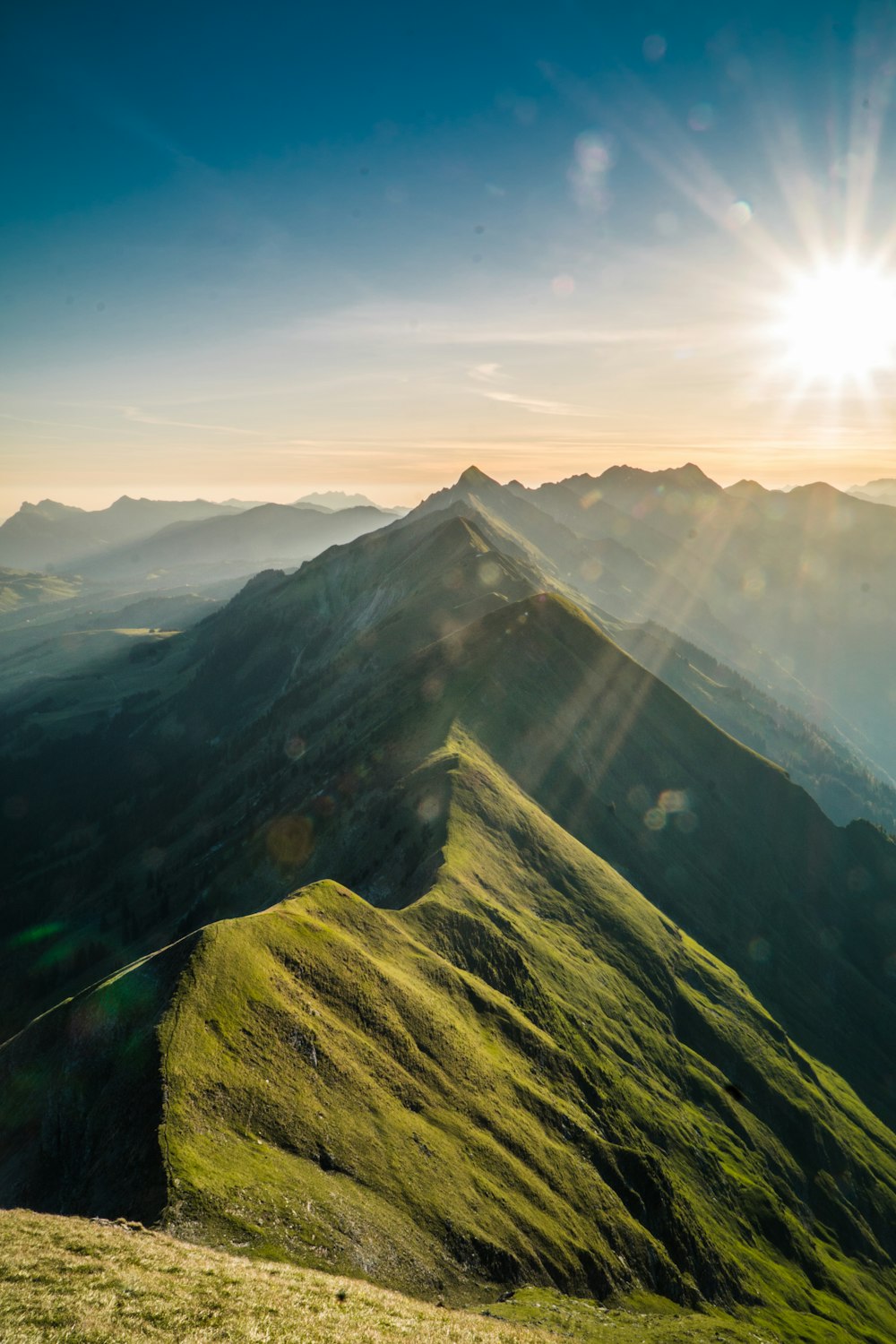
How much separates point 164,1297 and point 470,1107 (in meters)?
35.6

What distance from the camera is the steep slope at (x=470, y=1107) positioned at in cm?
4159

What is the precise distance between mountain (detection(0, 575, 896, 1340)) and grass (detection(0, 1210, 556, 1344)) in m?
4.15

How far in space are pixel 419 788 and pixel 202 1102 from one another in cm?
7049

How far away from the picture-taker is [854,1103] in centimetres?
12481

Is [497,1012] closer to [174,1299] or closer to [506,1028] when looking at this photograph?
[506,1028]

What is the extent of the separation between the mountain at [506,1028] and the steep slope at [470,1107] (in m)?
0.27

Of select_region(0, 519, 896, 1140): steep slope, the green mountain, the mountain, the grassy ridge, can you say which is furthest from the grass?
select_region(0, 519, 896, 1140): steep slope

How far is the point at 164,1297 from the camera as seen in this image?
27.2m

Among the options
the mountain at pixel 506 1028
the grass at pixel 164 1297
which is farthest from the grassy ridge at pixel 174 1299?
the mountain at pixel 506 1028

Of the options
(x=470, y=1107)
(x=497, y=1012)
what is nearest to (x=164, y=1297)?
(x=470, y=1107)

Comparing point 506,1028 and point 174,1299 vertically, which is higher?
point 174,1299

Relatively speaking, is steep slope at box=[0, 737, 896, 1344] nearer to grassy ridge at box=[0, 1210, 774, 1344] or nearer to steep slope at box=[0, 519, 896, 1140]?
grassy ridge at box=[0, 1210, 774, 1344]

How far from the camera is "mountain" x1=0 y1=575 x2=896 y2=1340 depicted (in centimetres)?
4322

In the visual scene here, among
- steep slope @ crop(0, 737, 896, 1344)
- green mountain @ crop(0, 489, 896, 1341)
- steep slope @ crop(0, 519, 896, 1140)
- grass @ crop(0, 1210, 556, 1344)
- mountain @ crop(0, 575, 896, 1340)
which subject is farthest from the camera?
steep slope @ crop(0, 519, 896, 1140)
